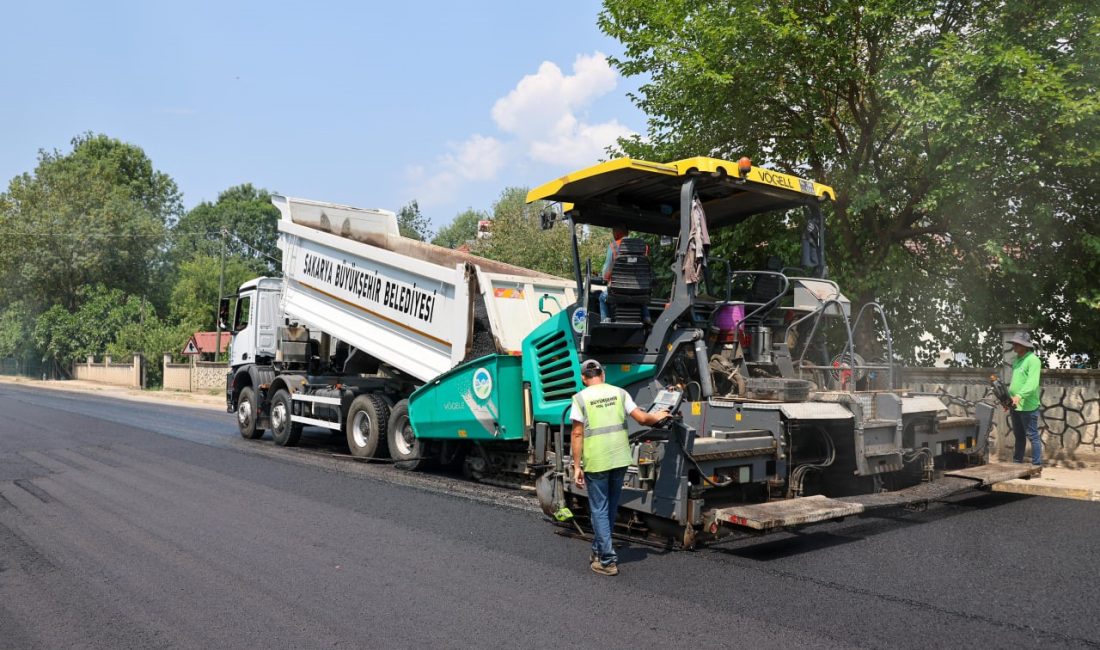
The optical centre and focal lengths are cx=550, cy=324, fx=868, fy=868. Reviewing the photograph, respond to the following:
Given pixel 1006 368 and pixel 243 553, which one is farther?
pixel 1006 368

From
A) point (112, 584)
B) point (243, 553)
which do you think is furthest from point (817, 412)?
point (112, 584)

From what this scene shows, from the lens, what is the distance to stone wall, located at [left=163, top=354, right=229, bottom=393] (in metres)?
34.2

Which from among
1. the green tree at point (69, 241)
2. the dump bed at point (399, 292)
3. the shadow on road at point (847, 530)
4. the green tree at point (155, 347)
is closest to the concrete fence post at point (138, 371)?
the green tree at point (155, 347)

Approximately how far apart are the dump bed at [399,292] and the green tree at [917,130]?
381 cm

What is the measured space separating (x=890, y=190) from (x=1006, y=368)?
2.83 m

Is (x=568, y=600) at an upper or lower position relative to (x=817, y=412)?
lower

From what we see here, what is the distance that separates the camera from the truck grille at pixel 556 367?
7.75m

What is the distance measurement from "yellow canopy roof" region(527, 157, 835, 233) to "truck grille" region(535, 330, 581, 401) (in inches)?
45.0

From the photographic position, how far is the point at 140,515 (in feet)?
24.8

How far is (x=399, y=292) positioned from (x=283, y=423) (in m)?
3.81

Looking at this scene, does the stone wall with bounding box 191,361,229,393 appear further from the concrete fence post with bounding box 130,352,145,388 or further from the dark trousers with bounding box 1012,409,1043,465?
the dark trousers with bounding box 1012,409,1043,465

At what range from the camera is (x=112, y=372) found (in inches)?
1736

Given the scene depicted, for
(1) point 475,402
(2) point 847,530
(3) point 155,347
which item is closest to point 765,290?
(2) point 847,530

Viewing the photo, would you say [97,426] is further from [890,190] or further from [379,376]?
[890,190]
